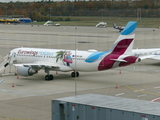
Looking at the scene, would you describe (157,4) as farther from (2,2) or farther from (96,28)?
(2,2)

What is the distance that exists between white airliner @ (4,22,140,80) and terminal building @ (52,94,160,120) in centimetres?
1449

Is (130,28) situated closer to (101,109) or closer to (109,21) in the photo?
(109,21)

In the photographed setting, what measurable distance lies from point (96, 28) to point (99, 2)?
644cm

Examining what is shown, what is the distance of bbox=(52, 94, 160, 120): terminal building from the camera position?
671 inches

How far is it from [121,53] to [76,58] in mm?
5167

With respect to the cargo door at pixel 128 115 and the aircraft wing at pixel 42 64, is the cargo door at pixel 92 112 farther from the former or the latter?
the aircraft wing at pixel 42 64

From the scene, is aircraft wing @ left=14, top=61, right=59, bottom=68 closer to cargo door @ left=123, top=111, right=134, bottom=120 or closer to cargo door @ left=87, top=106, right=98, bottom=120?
cargo door @ left=87, top=106, right=98, bottom=120

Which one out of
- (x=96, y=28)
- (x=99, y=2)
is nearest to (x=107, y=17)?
(x=99, y=2)

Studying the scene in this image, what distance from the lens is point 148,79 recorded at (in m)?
39.0

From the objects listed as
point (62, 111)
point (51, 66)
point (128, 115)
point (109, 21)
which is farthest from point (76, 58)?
point (128, 115)

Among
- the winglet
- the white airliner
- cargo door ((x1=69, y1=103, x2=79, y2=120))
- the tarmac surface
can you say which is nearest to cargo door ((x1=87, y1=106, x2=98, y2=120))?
cargo door ((x1=69, y1=103, x2=79, y2=120))

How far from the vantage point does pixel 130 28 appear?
1369 inches

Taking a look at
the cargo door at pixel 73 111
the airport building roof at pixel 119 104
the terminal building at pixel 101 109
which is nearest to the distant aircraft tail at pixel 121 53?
the airport building roof at pixel 119 104

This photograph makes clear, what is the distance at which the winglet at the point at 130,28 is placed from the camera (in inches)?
1269
